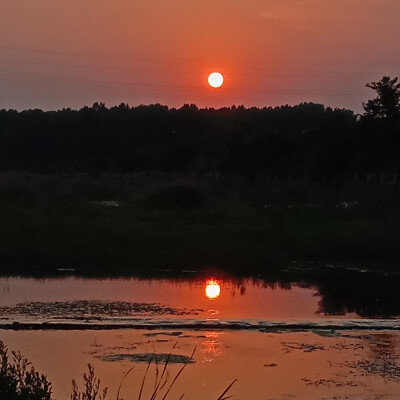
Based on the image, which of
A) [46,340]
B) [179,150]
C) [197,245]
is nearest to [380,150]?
[197,245]

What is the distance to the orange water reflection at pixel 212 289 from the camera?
19344 mm

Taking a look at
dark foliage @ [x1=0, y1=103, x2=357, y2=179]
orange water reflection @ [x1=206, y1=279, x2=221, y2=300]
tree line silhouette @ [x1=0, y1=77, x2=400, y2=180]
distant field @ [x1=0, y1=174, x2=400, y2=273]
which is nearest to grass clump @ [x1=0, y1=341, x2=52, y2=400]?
orange water reflection @ [x1=206, y1=279, x2=221, y2=300]

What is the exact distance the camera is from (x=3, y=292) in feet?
62.8

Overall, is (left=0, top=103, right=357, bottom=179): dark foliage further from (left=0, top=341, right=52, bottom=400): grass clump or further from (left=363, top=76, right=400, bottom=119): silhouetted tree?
(left=0, top=341, right=52, bottom=400): grass clump

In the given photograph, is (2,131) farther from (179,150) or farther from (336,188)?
(336,188)

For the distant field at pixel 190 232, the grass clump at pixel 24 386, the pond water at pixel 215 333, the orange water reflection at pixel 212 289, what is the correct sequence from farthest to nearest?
the distant field at pixel 190 232, the orange water reflection at pixel 212 289, the pond water at pixel 215 333, the grass clump at pixel 24 386

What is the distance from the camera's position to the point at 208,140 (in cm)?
9456

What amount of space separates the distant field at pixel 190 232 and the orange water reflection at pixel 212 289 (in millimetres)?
2520

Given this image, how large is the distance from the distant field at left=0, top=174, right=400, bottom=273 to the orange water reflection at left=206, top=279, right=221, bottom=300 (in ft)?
8.27

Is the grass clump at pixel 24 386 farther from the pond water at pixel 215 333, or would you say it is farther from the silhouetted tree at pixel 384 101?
the silhouetted tree at pixel 384 101

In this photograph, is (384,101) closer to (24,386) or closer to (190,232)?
(190,232)

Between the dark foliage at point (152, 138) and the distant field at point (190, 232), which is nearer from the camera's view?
the distant field at point (190, 232)

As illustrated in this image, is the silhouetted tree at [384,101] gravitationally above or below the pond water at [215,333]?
above

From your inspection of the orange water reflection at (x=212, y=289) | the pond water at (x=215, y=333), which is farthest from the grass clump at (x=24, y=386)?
the orange water reflection at (x=212, y=289)
